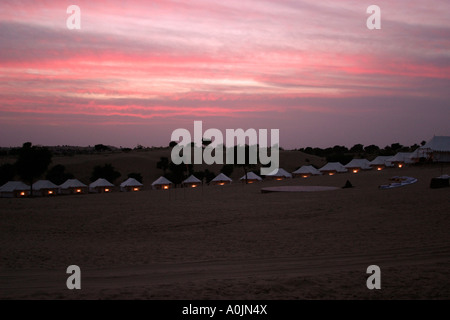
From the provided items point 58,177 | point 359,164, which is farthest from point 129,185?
point 359,164

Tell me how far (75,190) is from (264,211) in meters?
31.0

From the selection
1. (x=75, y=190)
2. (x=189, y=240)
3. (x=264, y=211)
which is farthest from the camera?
(x=75, y=190)

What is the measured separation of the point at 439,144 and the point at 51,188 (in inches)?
1744

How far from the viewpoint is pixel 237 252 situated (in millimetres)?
11148

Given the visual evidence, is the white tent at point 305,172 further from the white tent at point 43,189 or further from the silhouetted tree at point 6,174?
the silhouetted tree at point 6,174

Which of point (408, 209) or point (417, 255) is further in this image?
point (408, 209)

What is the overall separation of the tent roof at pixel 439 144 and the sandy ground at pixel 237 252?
2881 centimetres

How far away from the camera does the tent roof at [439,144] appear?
153ft

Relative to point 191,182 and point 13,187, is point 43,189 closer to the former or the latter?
point 13,187

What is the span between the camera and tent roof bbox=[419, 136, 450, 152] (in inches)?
1831

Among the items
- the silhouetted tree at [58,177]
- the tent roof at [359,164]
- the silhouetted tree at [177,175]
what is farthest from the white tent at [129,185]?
the tent roof at [359,164]

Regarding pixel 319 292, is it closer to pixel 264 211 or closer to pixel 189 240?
pixel 189 240

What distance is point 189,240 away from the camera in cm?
1344
